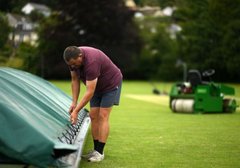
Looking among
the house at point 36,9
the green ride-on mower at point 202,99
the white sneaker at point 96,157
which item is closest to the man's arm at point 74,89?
the white sneaker at point 96,157

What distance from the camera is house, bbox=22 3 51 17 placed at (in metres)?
38.0

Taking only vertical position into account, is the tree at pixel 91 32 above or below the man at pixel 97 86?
below

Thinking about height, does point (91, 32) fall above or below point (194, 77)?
below

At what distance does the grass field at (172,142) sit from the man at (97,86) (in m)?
0.35

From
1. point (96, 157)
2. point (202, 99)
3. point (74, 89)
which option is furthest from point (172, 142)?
point (202, 99)

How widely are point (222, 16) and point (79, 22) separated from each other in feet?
42.1

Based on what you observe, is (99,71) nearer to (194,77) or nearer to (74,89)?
(74,89)

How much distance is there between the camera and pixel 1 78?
270 inches

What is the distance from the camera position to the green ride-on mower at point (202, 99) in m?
15.6

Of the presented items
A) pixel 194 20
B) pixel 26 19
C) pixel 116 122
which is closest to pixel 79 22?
pixel 26 19

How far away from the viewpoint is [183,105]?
51.9ft

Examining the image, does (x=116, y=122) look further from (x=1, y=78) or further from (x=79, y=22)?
(x=79, y=22)

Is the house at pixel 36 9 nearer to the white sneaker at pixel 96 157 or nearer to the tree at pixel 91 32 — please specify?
the tree at pixel 91 32

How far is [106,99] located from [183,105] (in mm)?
8669
